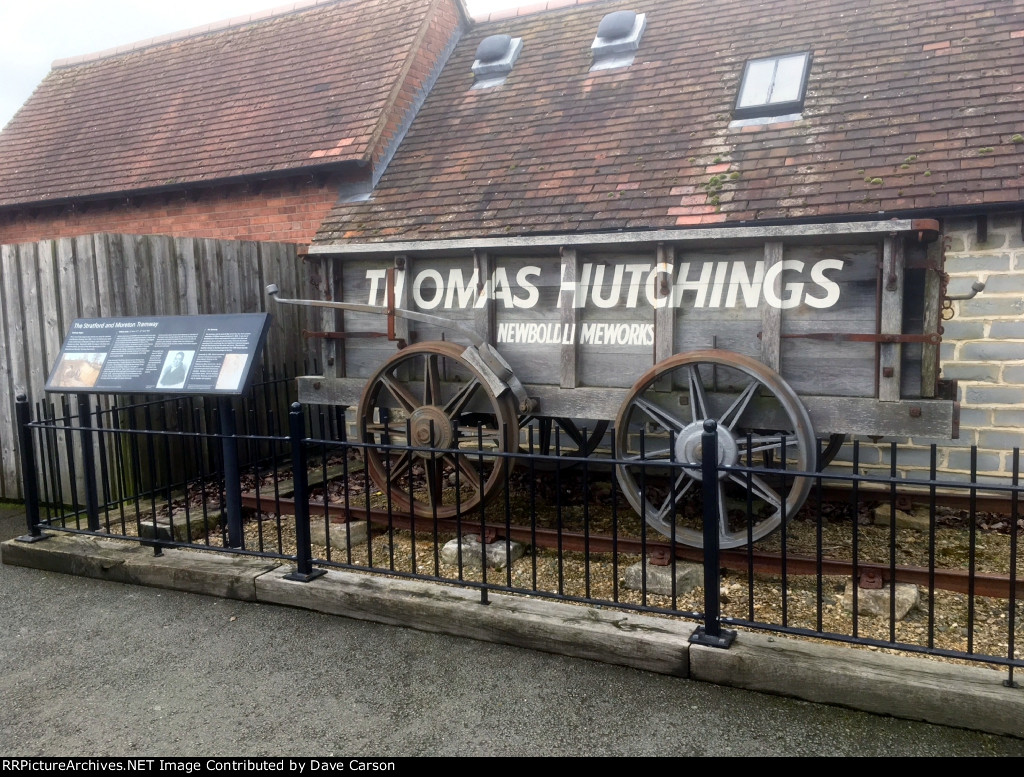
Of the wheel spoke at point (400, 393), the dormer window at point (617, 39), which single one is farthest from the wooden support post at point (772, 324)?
the dormer window at point (617, 39)

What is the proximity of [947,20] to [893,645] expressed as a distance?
5.79 m

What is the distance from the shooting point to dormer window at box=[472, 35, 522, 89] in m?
8.71

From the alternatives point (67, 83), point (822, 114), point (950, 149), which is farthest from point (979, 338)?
point (67, 83)

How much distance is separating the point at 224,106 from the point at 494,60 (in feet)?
11.9

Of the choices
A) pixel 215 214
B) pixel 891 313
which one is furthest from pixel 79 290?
pixel 891 313

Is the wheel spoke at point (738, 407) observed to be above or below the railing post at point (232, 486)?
above

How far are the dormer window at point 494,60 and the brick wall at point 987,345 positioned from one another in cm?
495

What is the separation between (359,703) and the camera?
11.3 ft

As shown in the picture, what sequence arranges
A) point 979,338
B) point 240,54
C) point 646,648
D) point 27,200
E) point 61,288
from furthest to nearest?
point 240,54, point 27,200, point 61,288, point 979,338, point 646,648

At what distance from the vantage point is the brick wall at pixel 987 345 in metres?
5.78

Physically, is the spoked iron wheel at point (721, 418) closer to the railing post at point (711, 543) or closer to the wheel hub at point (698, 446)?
the wheel hub at point (698, 446)

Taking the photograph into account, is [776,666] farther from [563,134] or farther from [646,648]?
[563,134]

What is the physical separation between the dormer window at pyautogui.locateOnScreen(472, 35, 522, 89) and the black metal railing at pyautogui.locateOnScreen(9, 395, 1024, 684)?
13.4 feet

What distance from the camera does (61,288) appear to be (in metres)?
6.64
